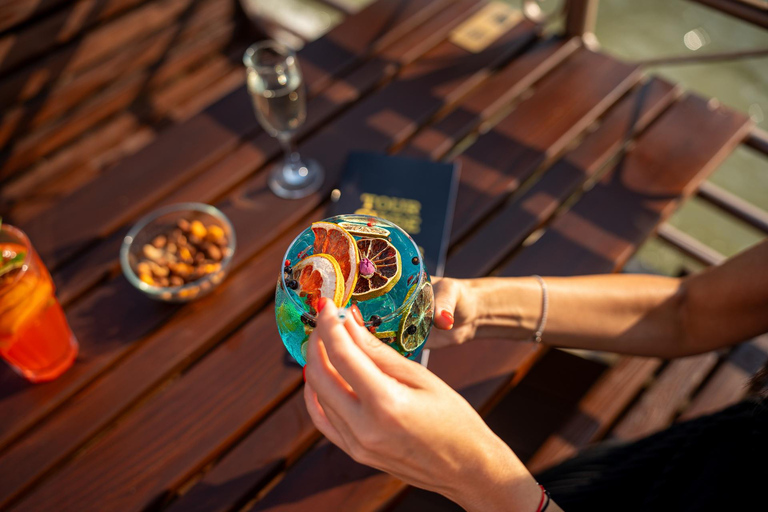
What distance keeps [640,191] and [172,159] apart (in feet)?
3.63

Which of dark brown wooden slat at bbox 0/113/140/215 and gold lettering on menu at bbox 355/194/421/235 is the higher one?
gold lettering on menu at bbox 355/194/421/235

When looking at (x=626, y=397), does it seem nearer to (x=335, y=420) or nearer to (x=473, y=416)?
(x=473, y=416)

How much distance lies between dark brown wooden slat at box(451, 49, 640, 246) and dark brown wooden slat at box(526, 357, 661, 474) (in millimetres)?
538

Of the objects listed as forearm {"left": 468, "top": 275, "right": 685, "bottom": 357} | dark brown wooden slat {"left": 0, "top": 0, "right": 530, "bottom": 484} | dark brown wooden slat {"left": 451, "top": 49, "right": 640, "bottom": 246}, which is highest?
dark brown wooden slat {"left": 451, "top": 49, "right": 640, "bottom": 246}

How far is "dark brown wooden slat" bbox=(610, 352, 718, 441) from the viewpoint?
1414 millimetres

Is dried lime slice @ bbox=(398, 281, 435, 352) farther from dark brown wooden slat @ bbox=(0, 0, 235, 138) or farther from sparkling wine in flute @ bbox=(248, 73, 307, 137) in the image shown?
dark brown wooden slat @ bbox=(0, 0, 235, 138)

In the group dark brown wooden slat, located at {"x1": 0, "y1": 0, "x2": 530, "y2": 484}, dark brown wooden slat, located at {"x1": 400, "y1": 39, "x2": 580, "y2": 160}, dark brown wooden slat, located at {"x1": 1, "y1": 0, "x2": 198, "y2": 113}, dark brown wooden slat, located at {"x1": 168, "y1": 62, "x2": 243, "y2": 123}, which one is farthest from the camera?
dark brown wooden slat, located at {"x1": 168, "y1": 62, "x2": 243, "y2": 123}

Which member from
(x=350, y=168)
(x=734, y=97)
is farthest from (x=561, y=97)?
(x=734, y=97)

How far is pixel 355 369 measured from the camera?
642 mm

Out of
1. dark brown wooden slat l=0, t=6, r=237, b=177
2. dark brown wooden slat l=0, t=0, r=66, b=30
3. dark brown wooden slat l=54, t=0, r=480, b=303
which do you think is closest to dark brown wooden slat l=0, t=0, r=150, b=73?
dark brown wooden slat l=0, t=0, r=66, b=30

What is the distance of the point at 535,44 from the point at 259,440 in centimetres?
129

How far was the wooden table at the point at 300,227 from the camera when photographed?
3.20 feet

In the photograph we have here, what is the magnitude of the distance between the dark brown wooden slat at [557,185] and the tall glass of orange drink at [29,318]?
0.75m

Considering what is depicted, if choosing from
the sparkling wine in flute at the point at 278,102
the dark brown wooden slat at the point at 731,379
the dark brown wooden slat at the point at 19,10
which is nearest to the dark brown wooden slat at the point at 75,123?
the dark brown wooden slat at the point at 19,10
